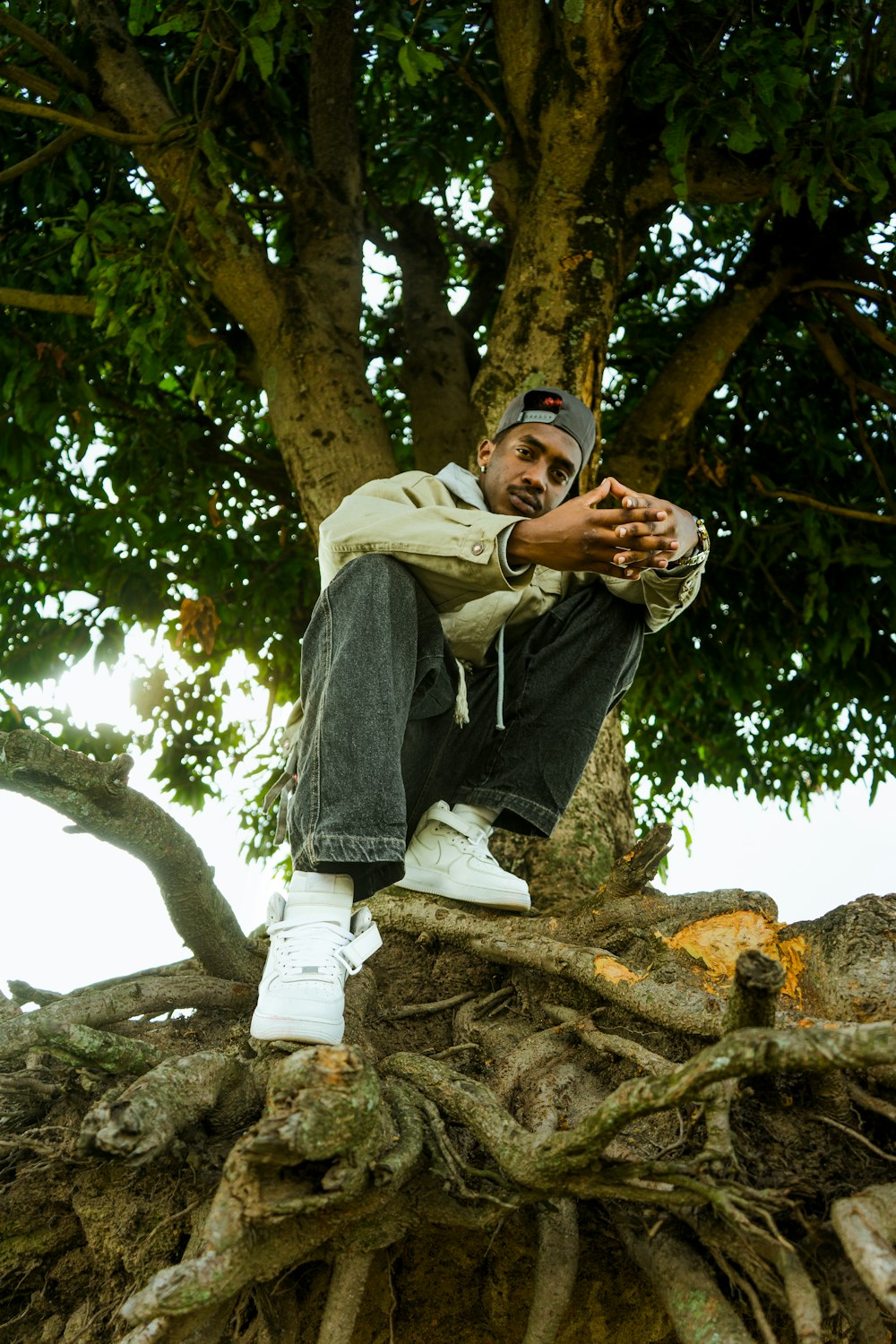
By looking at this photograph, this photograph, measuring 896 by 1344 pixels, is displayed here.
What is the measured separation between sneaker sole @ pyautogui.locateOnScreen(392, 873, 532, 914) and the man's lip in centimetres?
115

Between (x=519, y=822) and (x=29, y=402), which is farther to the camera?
(x=29, y=402)

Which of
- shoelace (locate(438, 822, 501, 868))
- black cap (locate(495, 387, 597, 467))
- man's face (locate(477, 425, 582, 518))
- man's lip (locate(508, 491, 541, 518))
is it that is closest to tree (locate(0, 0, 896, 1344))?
shoelace (locate(438, 822, 501, 868))

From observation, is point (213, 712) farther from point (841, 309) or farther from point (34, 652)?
point (841, 309)

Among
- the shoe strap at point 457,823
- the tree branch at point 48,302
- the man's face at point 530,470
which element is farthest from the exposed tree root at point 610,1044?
the tree branch at point 48,302

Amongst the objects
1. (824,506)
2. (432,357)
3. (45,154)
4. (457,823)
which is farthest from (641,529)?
(45,154)

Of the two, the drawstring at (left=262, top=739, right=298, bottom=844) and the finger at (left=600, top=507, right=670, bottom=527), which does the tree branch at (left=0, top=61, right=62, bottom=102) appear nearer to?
the drawstring at (left=262, top=739, right=298, bottom=844)

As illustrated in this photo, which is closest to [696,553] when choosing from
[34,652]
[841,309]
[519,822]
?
[519,822]

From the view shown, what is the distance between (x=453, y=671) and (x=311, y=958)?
2.96 ft

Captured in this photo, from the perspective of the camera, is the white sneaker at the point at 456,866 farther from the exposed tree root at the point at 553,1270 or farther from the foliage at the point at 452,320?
the foliage at the point at 452,320

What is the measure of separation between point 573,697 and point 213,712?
4548mm

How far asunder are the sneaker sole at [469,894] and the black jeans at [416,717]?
0.59 feet

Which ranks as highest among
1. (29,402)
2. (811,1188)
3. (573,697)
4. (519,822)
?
(29,402)

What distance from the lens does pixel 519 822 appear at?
320 cm

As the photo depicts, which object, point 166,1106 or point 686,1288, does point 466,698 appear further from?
point 686,1288
